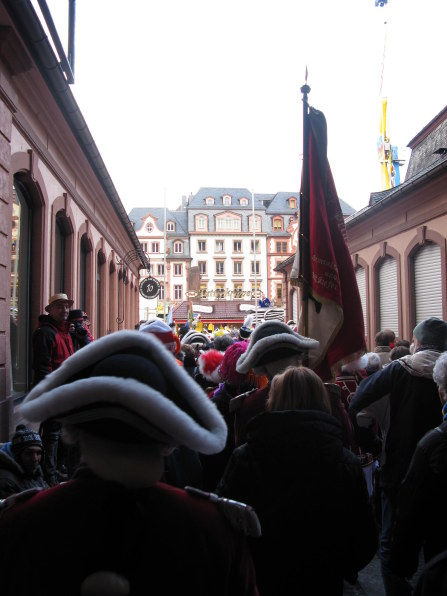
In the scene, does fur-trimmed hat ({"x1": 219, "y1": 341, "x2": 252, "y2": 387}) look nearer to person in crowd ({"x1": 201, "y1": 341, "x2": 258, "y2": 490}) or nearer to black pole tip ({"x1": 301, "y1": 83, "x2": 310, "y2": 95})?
person in crowd ({"x1": 201, "y1": 341, "x2": 258, "y2": 490})

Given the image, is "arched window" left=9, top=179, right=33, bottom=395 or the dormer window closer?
"arched window" left=9, top=179, right=33, bottom=395

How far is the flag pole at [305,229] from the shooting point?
4.43 metres

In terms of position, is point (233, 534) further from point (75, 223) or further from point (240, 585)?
point (75, 223)

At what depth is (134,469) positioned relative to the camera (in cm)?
135

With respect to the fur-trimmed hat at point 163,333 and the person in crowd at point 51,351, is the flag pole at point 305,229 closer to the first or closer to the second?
the fur-trimmed hat at point 163,333

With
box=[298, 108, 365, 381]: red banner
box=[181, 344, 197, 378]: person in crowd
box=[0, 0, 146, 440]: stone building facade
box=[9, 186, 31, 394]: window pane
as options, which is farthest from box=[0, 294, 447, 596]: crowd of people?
box=[9, 186, 31, 394]: window pane

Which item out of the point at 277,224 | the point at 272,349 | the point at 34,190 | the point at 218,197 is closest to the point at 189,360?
the point at 272,349

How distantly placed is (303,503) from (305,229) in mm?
2659

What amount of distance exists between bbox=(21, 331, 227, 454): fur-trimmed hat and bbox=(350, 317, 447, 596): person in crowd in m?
2.51

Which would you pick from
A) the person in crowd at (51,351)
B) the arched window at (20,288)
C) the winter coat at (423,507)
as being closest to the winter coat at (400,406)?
the winter coat at (423,507)

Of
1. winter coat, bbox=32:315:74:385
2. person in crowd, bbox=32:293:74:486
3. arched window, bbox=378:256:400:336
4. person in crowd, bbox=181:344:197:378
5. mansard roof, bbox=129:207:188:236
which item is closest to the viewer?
person in crowd, bbox=32:293:74:486

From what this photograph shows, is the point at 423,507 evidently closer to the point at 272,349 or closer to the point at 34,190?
the point at 272,349

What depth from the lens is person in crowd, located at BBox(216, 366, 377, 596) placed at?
2.24 metres

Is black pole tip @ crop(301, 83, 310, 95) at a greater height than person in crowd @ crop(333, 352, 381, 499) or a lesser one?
greater
